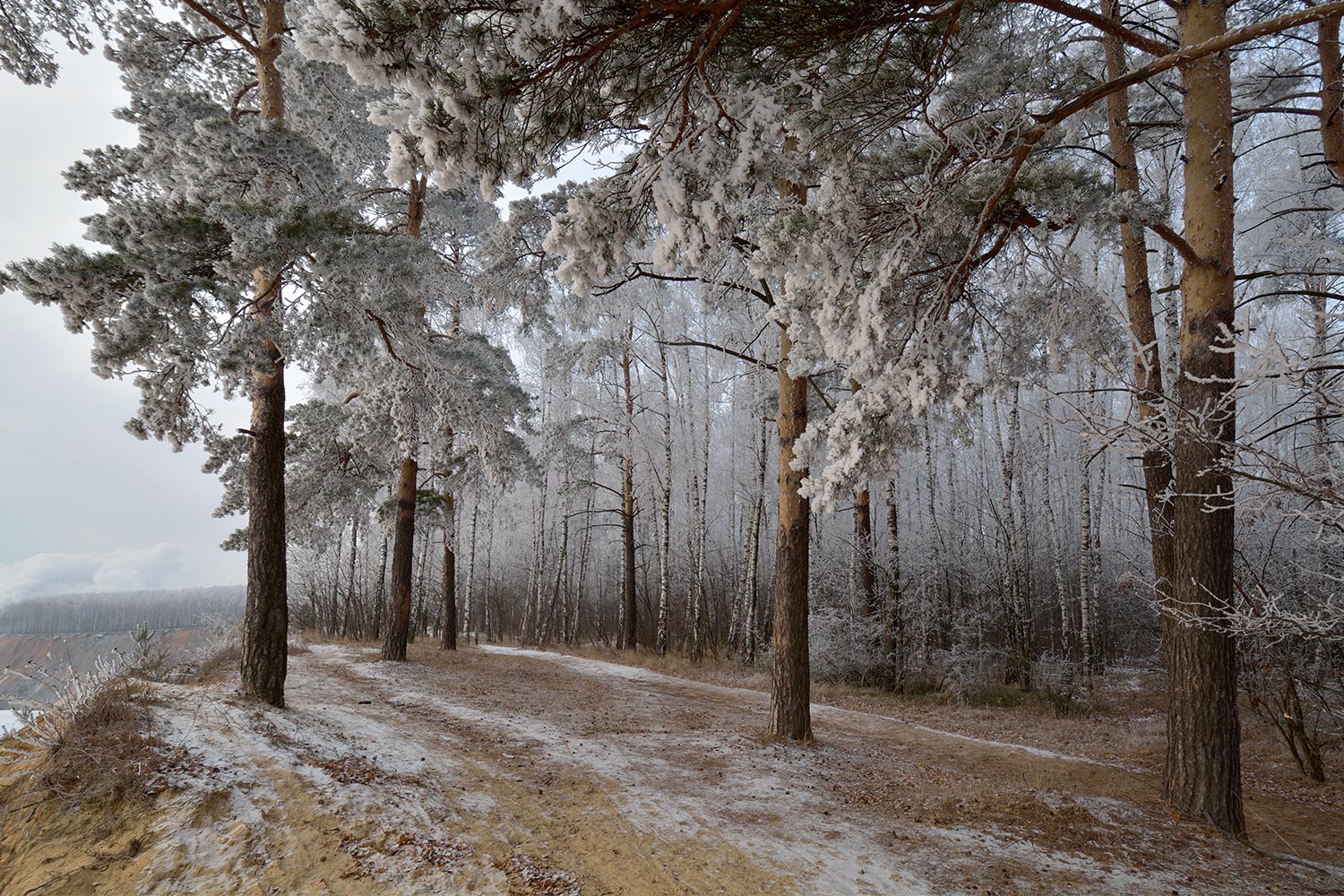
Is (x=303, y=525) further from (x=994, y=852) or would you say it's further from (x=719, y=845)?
(x=994, y=852)

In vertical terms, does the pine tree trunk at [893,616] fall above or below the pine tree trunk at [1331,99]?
below

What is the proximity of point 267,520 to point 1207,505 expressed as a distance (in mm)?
7859

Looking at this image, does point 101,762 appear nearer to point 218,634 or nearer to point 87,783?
point 87,783

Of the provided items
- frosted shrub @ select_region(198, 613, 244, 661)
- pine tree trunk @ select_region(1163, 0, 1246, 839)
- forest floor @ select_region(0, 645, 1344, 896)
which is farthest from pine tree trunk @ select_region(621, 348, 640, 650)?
pine tree trunk @ select_region(1163, 0, 1246, 839)

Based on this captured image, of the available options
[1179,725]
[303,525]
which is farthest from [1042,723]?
[303,525]

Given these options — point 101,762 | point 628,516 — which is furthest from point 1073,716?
point 101,762

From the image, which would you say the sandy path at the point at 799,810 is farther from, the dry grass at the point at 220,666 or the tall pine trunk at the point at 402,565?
the tall pine trunk at the point at 402,565

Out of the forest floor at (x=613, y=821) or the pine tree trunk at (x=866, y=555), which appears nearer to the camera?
the forest floor at (x=613, y=821)

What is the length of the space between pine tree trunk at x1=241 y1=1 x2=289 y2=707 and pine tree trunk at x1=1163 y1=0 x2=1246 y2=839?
752 centimetres

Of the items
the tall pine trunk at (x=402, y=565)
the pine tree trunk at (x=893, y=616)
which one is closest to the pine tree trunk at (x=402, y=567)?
the tall pine trunk at (x=402, y=565)

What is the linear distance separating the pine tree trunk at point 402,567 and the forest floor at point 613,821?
15.5 ft

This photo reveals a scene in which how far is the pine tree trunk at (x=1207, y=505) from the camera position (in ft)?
14.6

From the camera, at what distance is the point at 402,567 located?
11.4 metres

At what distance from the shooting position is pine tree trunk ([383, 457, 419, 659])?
11.3 m
